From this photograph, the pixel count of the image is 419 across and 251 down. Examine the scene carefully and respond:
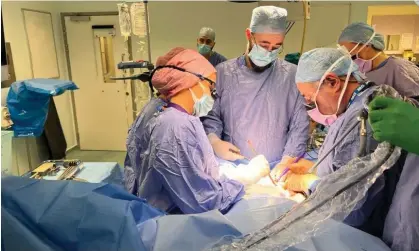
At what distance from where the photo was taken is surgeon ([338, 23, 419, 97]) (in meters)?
2.48

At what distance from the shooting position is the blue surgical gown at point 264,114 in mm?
1998

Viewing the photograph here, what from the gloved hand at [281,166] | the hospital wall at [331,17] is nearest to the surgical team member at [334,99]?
the gloved hand at [281,166]

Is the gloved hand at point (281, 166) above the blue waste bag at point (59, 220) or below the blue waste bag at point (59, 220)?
below

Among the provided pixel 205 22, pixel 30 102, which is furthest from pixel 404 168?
pixel 205 22

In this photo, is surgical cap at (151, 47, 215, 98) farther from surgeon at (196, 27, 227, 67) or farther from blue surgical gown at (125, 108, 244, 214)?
surgeon at (196, 27, 227, 67)

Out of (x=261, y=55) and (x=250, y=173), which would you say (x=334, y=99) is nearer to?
(x=250, y=173)

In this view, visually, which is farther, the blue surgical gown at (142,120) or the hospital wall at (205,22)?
the hospital wall at (205,22)

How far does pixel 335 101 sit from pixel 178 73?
0.69 meters

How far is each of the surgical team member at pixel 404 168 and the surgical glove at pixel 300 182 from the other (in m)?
0.45

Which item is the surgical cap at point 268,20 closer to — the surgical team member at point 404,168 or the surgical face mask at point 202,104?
the surgical face mask at point 202,104

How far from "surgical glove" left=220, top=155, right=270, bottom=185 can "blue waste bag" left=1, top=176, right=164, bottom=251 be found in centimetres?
94

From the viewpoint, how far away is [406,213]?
3.15 feet

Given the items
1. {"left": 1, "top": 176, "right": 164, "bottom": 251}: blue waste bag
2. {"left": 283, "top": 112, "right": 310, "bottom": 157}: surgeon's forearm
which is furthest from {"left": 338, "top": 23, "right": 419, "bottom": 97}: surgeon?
{"left": 1, "top": 176, "right": 164, "bottom": 251}: blue waste bag

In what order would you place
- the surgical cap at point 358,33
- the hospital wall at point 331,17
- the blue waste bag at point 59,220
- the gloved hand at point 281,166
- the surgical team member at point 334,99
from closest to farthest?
the blue waste bag at point 59,220 → the surgical team member at point 334,99 → the gloved hand at point 281,166 → the surgical cap at point 358,33 → the hospital wall at point 331,17
